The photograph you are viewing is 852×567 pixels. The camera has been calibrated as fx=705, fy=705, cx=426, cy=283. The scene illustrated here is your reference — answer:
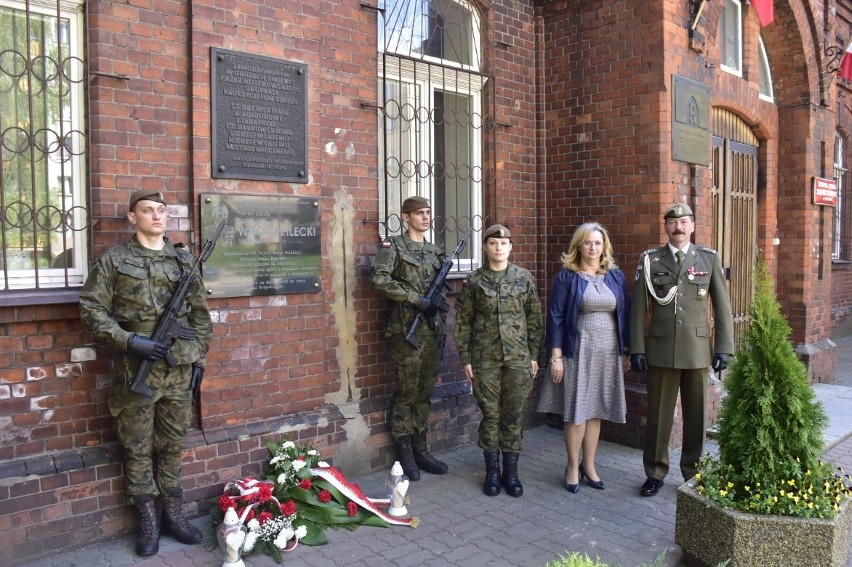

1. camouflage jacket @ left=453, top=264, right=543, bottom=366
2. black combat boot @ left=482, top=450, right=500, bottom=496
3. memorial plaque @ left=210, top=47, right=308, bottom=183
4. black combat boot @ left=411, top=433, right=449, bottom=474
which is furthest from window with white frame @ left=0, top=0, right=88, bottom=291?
black combat boot @ left=482, top=450, right=500, bottom=496

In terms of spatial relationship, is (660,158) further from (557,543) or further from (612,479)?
(557,543)

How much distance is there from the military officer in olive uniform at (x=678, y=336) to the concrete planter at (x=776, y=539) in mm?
1371

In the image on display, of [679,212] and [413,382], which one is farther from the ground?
[679,212]

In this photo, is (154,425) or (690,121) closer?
(154,425)

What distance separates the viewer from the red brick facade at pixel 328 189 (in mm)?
4133

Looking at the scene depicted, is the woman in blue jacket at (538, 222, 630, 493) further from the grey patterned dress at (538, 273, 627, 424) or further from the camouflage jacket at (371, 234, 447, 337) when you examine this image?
the camouflage jacket at (371, 234, 447, 337)

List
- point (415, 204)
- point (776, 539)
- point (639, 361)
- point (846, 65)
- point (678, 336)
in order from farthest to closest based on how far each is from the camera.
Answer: point (846, 65) < point (415, 204) < point (639, 361) < point (678, 336) < point (776, 539)

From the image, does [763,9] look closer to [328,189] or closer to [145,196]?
[328,189]

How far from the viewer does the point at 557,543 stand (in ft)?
14.2

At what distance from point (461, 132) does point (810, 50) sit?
5.28 m

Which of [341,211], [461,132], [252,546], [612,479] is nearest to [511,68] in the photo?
[461,132]

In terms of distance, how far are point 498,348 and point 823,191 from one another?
20.7 ft

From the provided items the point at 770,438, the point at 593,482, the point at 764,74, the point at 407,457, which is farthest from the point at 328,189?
the point at 764,74

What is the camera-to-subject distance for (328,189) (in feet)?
17.4
